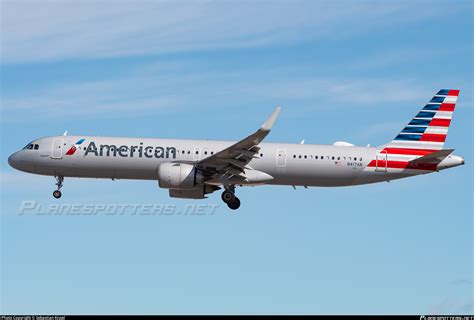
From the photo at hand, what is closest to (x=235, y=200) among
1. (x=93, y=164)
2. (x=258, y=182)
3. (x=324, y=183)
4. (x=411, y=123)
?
(x=258, y=182)

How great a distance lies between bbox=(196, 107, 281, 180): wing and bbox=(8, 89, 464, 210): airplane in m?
0.06

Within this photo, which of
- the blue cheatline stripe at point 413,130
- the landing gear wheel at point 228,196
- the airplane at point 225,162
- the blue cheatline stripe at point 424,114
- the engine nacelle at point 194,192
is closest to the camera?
the airplane at point 225,162

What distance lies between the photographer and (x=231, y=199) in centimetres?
5691

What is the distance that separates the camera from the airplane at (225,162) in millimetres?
56500

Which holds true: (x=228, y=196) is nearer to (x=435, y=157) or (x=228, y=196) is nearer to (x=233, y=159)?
(x=233, y=159)

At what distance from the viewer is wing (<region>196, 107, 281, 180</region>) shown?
53.8 meters

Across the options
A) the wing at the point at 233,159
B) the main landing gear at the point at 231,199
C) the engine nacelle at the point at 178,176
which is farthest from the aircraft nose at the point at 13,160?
the main landing gear at the point at 231,199

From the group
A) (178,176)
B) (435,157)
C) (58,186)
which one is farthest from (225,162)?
(435,157)

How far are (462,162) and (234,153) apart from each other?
1459 cm

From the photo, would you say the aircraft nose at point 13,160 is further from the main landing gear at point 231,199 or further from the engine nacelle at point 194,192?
the main landing gear at point 231,199

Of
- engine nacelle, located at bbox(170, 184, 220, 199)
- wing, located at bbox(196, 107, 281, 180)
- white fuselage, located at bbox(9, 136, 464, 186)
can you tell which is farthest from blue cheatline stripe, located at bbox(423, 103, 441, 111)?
engine nacelle, located at bbox(170, 184, 220, 199)

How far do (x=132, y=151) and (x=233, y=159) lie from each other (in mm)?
6561

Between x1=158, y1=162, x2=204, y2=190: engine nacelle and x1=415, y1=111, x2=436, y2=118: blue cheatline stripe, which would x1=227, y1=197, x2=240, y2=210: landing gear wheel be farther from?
x1=415, y1=111, x2=436, y2=118: blue cheatline stripe

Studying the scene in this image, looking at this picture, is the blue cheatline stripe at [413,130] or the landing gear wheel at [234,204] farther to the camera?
the blue cheatline stripe at [413,130]
